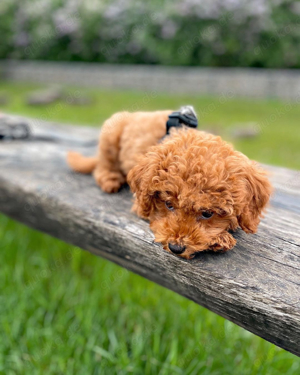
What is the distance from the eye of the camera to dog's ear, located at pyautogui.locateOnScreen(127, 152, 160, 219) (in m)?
1.71

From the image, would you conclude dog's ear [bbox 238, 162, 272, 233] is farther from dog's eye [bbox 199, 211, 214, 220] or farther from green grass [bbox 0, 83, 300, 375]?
green grass [bbox 0, 83, 300, 375]

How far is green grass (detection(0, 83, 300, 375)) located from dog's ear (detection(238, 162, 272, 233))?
42.8 inches

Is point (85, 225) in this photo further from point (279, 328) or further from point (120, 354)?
point (279, 328)

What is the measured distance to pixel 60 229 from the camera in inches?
98.3

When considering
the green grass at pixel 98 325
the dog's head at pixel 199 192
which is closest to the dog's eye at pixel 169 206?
the dog's head at pixel 199 192

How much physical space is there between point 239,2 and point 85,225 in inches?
362

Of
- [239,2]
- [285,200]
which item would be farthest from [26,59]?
[285,200]

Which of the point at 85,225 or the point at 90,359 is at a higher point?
the point at 85,225

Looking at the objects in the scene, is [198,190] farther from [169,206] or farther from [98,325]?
[98,325]

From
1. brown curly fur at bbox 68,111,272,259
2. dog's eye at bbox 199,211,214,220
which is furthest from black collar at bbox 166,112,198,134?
dog's eye at bbox 199,211,214,220

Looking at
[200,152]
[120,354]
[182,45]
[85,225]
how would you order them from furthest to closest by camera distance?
[182,45], [120,354], [85,225], [200,152]

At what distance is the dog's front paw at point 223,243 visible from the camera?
1631 millimetres

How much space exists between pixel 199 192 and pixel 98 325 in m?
1.68

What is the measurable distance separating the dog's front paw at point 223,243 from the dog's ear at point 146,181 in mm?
336
